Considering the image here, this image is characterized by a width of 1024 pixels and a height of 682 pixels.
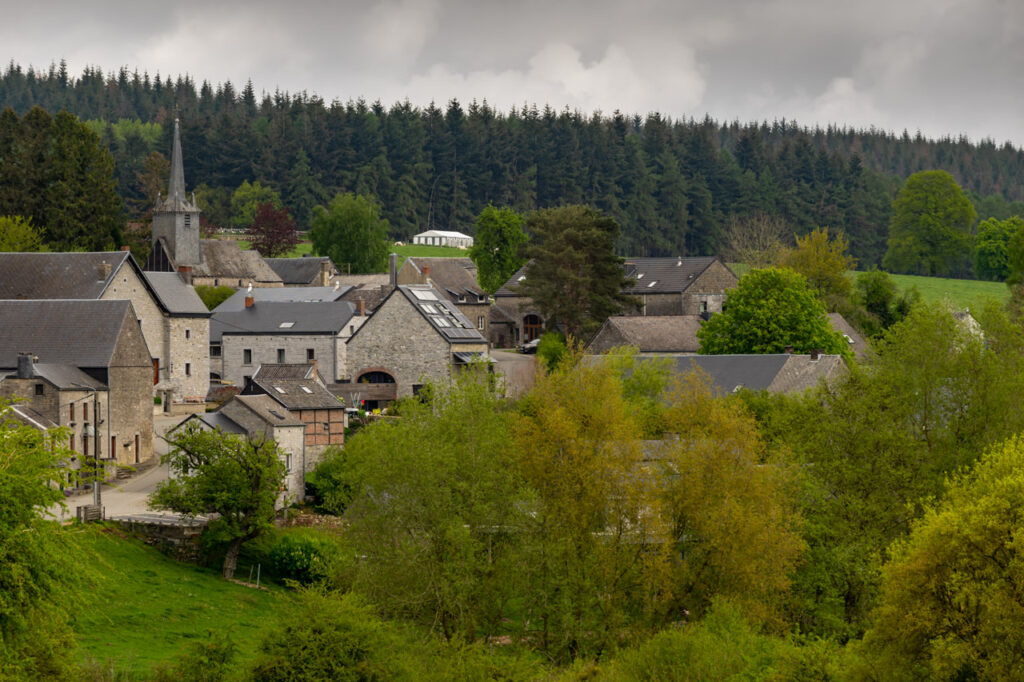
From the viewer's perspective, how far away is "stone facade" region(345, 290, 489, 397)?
6312 centimetres

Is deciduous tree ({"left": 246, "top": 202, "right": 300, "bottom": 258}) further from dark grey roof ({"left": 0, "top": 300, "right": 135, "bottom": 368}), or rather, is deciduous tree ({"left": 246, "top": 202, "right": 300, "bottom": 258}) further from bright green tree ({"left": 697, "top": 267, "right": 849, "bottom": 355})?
dark grey roof ({"left": 0, "top": 300, "right": 135, "bottom": 368})

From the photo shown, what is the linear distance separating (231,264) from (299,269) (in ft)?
21.5

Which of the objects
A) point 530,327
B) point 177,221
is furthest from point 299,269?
point 530,327

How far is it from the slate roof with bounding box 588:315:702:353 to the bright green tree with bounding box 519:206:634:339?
5624mm

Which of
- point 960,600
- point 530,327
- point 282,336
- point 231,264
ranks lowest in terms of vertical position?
point 960,600

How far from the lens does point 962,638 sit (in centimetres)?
2431

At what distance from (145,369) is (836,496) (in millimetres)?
26867

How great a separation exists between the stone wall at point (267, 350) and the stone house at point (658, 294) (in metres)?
23.4

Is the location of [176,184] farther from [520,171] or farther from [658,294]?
[520,171]

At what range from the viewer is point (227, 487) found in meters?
40.8

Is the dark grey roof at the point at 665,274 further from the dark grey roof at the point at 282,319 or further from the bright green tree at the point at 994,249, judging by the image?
the bright green tree at the point at 994,249

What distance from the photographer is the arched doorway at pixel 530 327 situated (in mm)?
89312

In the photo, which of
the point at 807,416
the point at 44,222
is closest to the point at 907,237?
the point at 44,222

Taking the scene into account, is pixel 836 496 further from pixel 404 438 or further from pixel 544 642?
pixel 404 438
